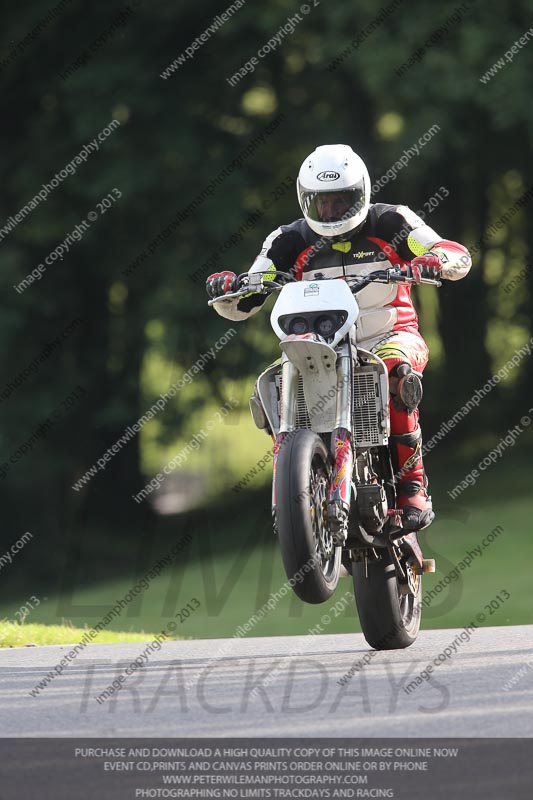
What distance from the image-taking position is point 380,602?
7.20 metres

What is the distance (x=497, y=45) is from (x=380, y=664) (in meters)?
11.8

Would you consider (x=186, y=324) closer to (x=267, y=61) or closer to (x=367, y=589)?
(x=267, y=61)

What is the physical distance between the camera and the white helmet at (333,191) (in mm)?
6785

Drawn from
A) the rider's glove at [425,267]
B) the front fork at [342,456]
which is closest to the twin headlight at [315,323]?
the front fork at [342,456]

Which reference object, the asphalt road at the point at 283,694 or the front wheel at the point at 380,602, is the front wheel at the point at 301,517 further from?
the front wheel at the point at 380,602

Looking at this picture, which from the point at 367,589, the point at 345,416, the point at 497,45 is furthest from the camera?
the point at 497,45

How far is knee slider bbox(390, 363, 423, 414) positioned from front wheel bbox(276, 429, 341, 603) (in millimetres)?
793

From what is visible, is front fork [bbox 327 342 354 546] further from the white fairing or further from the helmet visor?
the helmet visor

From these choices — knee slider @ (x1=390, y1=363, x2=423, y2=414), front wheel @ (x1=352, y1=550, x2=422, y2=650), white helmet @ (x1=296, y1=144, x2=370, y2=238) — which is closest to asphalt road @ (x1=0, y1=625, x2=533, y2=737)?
front wheel @ (x1=352, y1=550, x2=422, y2=650)

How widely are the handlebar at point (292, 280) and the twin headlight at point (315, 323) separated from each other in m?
0.23

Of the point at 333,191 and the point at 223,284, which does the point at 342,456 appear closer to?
the point at 223,284

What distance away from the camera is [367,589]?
7219mm

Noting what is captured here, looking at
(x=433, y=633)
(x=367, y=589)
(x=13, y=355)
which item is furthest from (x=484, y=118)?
(x=367, y=589)
